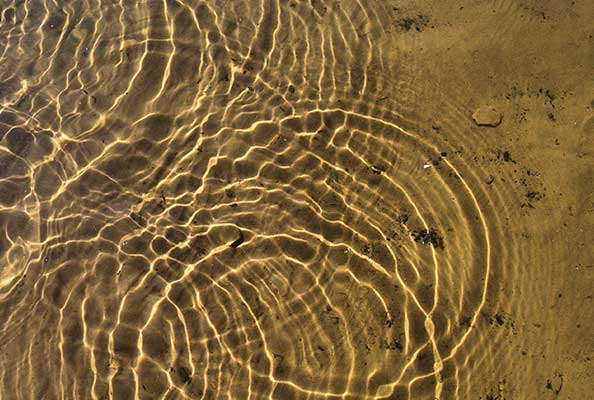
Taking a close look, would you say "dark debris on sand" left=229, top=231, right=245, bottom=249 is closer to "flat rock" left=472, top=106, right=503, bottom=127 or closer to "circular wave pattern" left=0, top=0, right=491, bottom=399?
"circular wave pattern" left=0, top=0, right=491, bottom=399

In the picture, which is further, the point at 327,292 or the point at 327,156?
the point at 327,156

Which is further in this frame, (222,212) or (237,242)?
(222,212)

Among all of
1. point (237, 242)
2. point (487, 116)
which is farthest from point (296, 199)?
point (487, 116)

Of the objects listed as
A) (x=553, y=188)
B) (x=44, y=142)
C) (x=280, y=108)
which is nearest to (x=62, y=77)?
(x=44, y=142)

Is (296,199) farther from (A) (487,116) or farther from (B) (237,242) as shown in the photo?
(A) (487,116)

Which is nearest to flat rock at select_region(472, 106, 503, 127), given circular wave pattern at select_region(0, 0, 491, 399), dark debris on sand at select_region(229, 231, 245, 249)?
circular wave pattern at select_region(0, 0, 491, 399)

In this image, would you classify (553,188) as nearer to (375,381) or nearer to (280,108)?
(375,381)

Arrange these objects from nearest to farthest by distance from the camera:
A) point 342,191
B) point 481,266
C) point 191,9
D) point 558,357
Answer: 1. point 558,357
2. point 481,266
3. point 342,191
4. point 191,9
